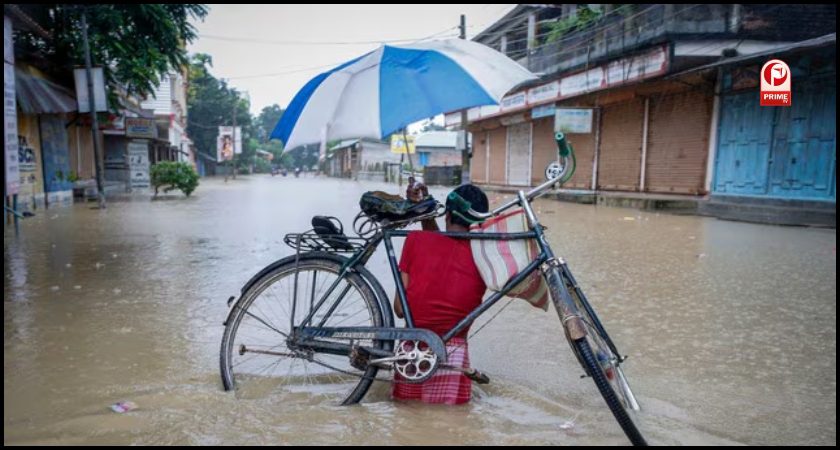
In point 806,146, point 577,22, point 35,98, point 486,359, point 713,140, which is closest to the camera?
point 486,359

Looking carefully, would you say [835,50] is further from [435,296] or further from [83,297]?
[83,297]

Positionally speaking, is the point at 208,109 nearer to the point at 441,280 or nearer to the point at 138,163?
the point at 138,163

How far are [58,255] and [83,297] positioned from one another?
2.58 metres

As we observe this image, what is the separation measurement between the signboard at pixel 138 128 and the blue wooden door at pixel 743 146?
57.1ft

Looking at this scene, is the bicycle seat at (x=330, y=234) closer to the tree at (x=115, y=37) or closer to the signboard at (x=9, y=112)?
the signboard at (x=9, y=112)

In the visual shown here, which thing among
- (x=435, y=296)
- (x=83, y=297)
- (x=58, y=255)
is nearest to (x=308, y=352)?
(x=435, y=296)

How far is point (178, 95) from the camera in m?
39.1

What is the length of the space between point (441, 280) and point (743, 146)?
12412 mm

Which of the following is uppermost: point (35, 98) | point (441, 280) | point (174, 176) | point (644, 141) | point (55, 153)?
point (35, 98)

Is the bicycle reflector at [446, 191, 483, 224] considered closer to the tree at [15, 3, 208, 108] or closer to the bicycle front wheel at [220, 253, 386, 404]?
the bicycle front wheel at [220, 253, 386, 404]

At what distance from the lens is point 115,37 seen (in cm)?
1566

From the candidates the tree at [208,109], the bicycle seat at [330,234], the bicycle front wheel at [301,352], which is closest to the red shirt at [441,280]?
the bicycle front wheel at [301,352]

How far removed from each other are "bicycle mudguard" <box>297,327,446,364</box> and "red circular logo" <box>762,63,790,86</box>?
4.61 meters

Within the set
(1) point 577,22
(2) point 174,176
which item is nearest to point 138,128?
(2) point 174,176
